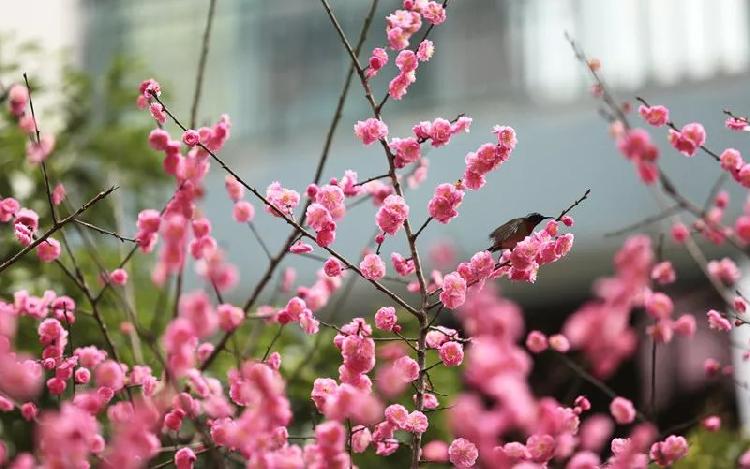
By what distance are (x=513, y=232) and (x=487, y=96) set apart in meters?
2.77

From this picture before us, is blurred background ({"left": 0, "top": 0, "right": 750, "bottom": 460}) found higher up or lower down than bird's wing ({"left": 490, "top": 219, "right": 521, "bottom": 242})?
lower down

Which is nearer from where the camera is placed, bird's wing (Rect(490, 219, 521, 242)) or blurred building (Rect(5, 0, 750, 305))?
bird's wing (Rect(490, 219, 521, 242))

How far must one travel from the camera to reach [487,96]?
3842 millimetres

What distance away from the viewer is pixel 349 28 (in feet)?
12.7

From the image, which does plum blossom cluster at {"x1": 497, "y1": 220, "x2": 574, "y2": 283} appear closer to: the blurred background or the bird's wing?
the bird's wing

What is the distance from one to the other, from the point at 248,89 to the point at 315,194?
3165 millimetres

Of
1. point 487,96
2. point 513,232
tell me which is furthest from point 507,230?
point 487,96

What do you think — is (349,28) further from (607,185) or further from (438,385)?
(438,385)

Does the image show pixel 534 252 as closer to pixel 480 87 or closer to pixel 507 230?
pixel 507 230

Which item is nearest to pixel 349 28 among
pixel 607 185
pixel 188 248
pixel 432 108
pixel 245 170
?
pixel 432 108

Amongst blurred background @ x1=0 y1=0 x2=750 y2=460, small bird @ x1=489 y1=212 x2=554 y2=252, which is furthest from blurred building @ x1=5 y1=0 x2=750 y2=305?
small bird @ x1=489 y1=212 x2=554 y2=252

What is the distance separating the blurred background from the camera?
3.34 m

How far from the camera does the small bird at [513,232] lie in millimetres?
1142

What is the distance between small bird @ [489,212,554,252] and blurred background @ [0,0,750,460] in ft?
5.85
